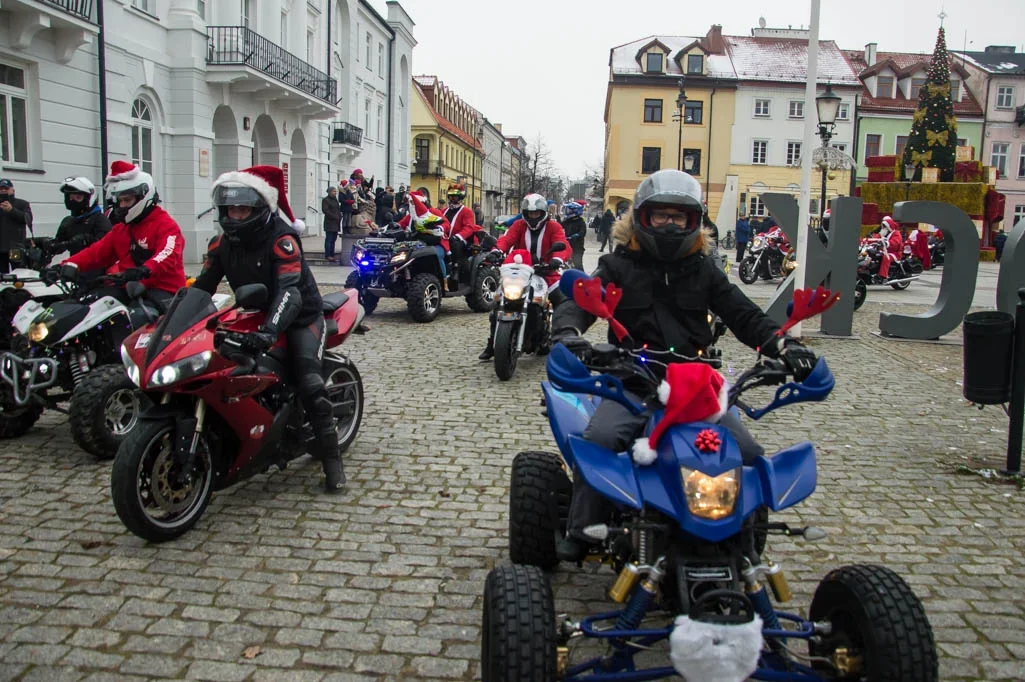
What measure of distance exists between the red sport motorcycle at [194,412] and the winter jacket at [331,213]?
1706 cm

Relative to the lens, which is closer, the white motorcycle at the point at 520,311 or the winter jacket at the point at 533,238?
the white motorcycle at the point at 520,311

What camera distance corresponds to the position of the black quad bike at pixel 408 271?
12617mm

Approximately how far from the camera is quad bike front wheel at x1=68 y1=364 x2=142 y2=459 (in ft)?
17.9

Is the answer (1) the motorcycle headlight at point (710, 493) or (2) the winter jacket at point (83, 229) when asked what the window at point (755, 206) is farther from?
(1) the motorcycle headlight at point (710, 493)

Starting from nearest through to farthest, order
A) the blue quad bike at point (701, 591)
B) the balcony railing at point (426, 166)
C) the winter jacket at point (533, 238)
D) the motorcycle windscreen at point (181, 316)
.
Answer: the blue quad bike at point (701, 591) → the motorcycle windscreen at point (181, 316) → the winter jacket at point (533, 238) → the balcony railing at point (426, 166)

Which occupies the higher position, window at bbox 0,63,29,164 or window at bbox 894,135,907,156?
window at bbox 894,135,907,156

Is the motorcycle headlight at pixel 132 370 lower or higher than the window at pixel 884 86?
lower

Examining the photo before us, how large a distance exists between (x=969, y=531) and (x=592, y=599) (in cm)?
238

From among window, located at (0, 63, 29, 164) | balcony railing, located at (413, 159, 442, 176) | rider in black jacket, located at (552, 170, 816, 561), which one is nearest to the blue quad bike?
rider in black jacket, located at (552, 170, 816, 561)

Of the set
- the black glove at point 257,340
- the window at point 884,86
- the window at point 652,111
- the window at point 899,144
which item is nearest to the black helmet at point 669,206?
the black glove at point 257,340

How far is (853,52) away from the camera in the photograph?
6650cm

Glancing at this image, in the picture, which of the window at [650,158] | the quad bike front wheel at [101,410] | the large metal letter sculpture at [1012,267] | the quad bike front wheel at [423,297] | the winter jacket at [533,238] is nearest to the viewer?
the quad bike front wheel at [101,410]

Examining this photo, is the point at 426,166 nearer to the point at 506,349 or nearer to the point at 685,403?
the point at 506,349

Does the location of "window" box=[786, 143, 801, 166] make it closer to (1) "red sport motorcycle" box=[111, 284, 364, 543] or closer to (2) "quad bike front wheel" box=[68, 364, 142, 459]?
(2) "quad bike front wheel" box=[68, 364, 142, 459]
